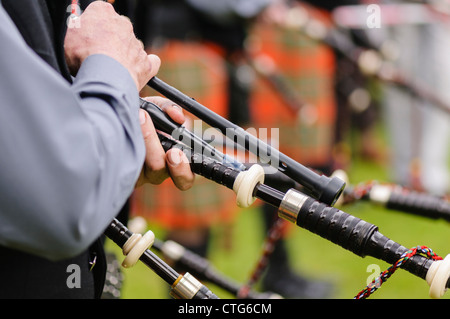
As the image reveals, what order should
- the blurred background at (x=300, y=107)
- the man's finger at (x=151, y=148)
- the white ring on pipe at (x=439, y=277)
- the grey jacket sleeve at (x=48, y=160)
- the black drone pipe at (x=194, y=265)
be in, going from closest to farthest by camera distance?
the grey jacket sleeve at (x=48, y=160), the white ring on pipe at (x=439, y=277), the man's finger at (x=151, y=148), the black drone pipe at (x=194, y=265), the blurred background at (x=300, y=107)

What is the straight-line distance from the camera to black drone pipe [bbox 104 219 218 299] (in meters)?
1.03

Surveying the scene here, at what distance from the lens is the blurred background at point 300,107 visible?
2805 mm

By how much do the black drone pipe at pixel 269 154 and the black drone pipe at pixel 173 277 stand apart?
255 millimetres

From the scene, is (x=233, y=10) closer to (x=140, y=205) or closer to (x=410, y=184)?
(x=140, y=205)

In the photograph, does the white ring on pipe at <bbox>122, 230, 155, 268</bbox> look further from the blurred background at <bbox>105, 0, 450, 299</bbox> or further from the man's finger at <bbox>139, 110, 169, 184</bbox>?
the blurred background at <bbox>105, 0, 450, 299</bbox>

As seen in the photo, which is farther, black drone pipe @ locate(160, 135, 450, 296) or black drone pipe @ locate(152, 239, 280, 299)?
black drone pipe @ locate(152, 239, 280, 299)

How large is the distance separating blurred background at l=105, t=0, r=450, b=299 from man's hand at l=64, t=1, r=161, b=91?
0.63m

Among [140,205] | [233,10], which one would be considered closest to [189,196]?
[140,205]

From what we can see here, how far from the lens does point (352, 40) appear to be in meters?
4.07

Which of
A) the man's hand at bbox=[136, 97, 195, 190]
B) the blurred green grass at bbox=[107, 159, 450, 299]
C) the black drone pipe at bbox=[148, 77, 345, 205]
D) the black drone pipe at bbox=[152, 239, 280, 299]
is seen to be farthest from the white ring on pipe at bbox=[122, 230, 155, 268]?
the blurred green grass at bbox=[107, 159, 450, 299]

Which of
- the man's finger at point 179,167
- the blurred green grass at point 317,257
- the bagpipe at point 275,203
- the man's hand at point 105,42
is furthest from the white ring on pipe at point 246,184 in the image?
the blurred green grass at point 317,257

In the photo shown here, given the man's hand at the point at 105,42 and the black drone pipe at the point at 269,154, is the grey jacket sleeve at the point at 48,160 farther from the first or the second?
the black drone pipe at the point at 269,154
